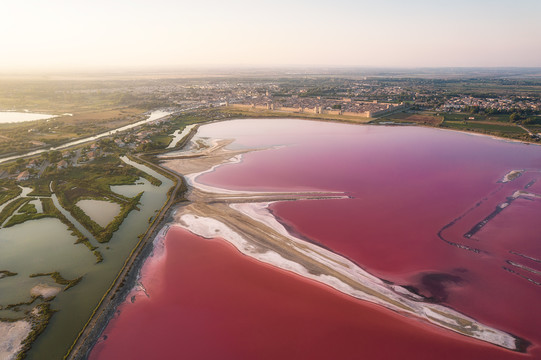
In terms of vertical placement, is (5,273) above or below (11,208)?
below

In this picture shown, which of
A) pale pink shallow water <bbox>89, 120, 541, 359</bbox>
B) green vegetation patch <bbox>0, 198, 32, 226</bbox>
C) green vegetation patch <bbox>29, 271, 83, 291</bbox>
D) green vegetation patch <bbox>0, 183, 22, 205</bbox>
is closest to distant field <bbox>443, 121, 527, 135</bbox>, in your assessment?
pale pink shallow water <bbox>89, 120, 541, 359</bbox>

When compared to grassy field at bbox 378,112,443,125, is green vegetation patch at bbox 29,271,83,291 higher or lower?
lower

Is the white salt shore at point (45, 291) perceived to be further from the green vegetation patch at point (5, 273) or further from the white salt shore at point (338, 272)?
the white salt shore at point (338, 272)

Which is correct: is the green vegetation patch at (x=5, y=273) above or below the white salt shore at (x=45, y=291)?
above

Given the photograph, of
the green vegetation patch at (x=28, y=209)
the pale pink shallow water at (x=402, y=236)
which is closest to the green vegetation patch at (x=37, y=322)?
the pale pink shallow water at (x=402, y=236)

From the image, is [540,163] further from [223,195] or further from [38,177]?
[38,177]

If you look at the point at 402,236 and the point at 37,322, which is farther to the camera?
the point at 402,236

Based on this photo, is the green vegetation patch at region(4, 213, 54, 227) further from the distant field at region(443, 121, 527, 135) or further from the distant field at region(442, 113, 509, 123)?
the distant field at region(442, 113, 509, 123)

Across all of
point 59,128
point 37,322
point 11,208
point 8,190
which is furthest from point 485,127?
point 59,128

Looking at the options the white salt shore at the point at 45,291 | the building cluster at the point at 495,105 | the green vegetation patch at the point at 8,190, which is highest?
the building cluster at the point at 495,105

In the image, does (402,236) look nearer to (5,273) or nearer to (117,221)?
(117,221)
